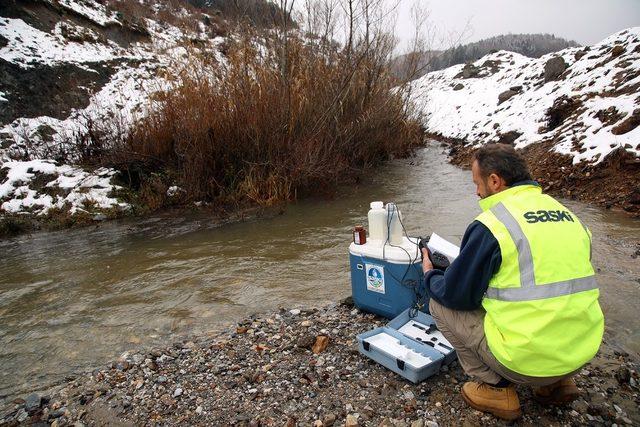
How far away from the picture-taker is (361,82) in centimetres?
1084

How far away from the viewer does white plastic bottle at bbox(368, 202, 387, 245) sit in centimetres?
320

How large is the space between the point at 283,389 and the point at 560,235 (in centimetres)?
186

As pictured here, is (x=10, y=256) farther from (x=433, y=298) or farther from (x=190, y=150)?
(x=433, y=298)

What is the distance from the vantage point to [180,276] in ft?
16.4

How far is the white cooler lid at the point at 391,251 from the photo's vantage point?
3.07m

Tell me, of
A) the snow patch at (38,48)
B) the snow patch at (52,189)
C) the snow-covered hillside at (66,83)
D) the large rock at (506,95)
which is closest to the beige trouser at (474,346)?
the snow-covered hillside at (66,83)

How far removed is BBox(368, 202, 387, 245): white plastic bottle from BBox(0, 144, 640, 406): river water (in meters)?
1.05

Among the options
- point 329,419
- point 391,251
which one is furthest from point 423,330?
point 329,419

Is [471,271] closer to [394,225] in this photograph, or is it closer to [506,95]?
[394,225]

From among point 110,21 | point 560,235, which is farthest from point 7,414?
point 110,21

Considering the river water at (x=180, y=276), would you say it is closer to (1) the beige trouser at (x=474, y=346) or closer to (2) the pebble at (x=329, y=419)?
(1) the beige trouser at (x=474, y=346)

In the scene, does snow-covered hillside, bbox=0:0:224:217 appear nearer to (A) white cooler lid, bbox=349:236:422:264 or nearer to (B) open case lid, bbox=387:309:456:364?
(A) white cooler lid, bbox=349:236:422:264

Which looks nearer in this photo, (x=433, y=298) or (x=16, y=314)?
(x=433, y=298)

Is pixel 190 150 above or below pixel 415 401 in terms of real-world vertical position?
above
